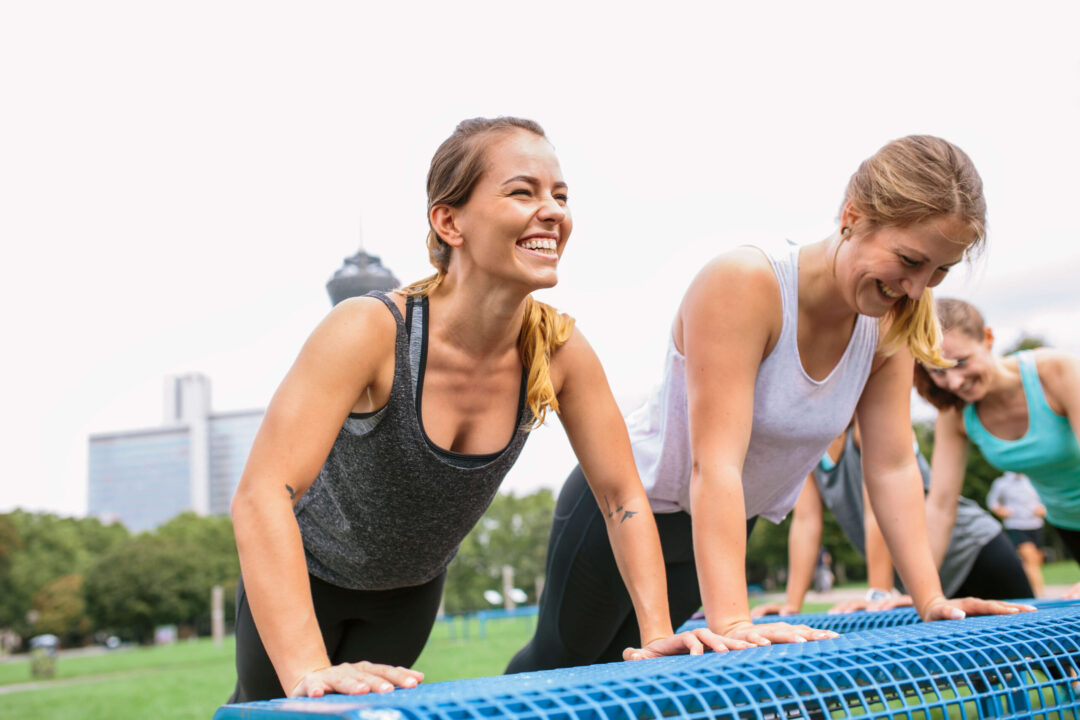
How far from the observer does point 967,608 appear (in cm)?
301

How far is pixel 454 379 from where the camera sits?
265 cm

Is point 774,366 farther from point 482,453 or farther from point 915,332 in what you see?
point 482,453

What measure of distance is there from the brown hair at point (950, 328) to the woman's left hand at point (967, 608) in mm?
1498

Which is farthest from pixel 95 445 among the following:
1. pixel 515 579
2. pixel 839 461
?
pixel 839 461

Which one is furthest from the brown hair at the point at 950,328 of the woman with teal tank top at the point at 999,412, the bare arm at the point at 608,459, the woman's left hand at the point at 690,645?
the woman's left hand at the point at 690,645

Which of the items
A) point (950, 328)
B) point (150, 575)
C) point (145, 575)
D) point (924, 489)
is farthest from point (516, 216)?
point (150, 575)

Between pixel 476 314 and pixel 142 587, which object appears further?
pixel 142 587

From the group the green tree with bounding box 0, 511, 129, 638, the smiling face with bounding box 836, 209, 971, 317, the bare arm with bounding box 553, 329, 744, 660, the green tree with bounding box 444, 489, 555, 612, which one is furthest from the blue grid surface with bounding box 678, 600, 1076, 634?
the green tree with bounding box 0, 511, 129, 638

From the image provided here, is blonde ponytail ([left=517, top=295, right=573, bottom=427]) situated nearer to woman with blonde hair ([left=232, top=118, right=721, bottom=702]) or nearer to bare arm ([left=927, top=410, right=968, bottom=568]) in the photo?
woman with blonde hair ([left=232, top=118, right=721, bottom=702])

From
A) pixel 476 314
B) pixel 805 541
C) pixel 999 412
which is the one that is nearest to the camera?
pixel 476 314

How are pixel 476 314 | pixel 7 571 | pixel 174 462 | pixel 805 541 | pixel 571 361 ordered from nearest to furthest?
pixel 476 314 < pixel 571 361 < pixel 805 541 < pixel 7 571 < pixel 174 462

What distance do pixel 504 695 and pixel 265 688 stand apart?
205cm

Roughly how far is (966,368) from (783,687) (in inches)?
133

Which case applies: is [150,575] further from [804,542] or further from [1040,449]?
[1040,449]
